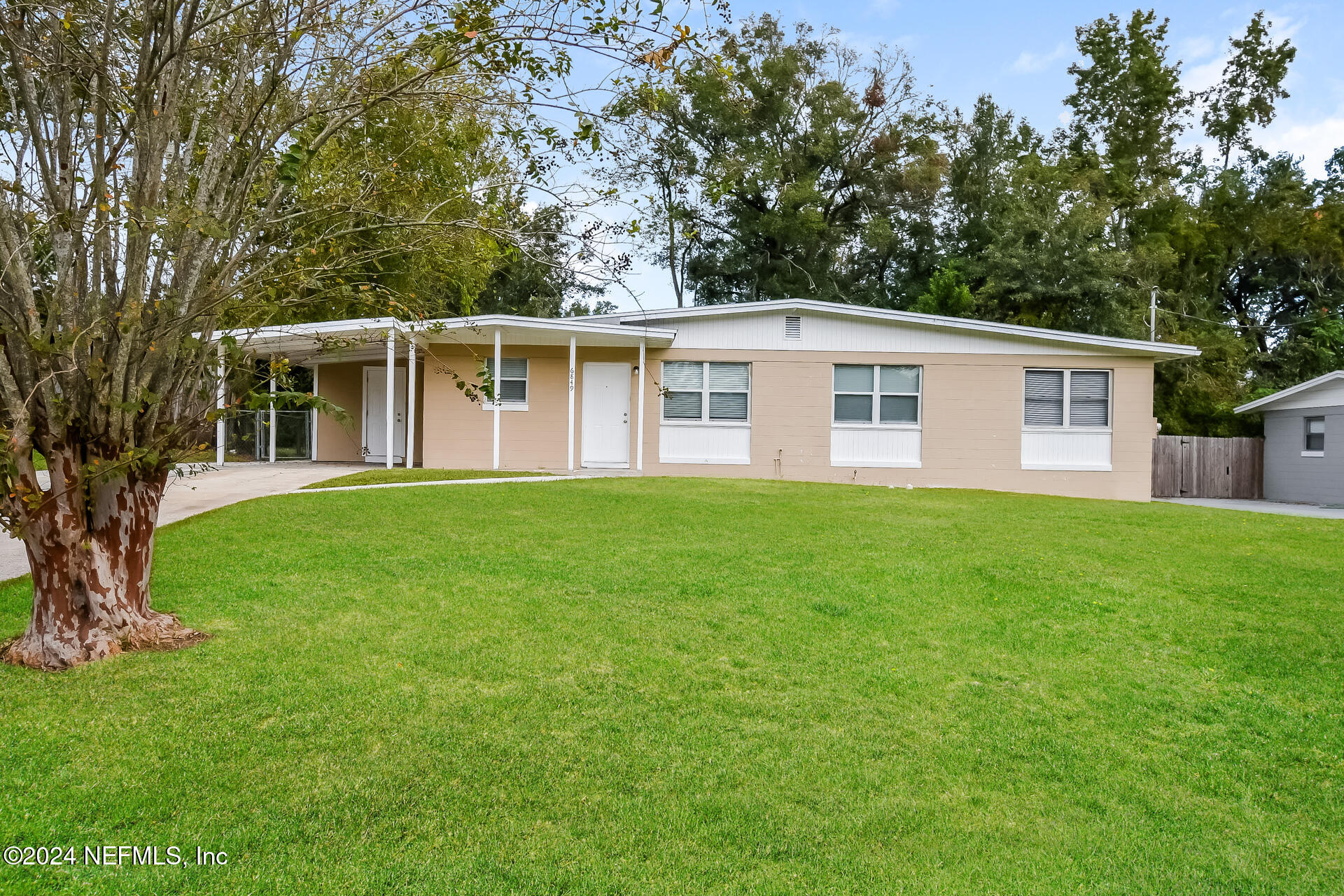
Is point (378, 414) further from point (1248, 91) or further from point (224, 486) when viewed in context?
point (1248, 91)

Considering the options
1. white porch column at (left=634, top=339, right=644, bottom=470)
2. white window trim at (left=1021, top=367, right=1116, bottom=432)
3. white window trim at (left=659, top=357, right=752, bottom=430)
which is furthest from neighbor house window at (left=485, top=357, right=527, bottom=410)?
white window trim at (left=1021, top=367, right=1116, bottom=432)

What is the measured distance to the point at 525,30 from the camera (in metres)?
4.38

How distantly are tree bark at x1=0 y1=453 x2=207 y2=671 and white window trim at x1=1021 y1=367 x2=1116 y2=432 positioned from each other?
14.1 m

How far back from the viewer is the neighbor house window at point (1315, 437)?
1858 centimetres

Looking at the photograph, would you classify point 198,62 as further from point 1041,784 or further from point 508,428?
point 508,428

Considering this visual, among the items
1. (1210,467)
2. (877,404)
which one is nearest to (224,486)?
(877,404)

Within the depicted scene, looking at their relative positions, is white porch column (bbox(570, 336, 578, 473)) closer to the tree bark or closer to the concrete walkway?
the tree bark

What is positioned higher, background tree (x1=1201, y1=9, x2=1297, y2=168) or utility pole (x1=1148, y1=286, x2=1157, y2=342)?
background tree (x1=1201, y1=9, x2=1297, y2=168)

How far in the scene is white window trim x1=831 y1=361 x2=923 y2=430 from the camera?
606 inches

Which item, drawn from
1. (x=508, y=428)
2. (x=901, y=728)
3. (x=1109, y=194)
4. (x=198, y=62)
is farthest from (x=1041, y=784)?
(x=1109, y=194)

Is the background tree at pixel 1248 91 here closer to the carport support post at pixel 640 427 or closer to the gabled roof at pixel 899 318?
the gabled roof at pixel 899 318

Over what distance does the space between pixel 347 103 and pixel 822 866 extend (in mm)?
4516

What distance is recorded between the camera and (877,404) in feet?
50.6

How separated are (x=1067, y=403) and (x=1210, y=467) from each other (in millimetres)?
7667
